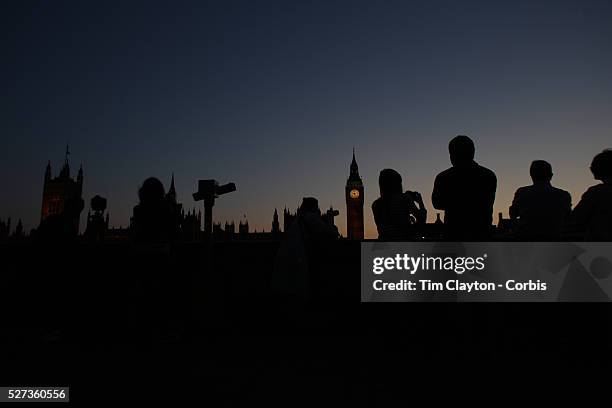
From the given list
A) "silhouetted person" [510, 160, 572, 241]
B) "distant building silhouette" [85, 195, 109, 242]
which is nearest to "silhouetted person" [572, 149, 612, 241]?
"silhouetted person" [510, 160, 572, 241]

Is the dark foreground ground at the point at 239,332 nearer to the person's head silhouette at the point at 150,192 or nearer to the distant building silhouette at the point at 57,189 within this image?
the person's head silhouette at the point at 150,192

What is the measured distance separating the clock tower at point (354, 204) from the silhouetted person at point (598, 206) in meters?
122

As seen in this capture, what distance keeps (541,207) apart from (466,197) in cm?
Answer: 137

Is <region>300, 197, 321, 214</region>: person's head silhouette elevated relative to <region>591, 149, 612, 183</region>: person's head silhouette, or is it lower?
lower

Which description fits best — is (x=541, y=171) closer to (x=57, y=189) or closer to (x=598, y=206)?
(x=598, y=206)

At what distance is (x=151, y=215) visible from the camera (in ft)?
19.6

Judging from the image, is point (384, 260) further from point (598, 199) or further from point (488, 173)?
point (598, 199)

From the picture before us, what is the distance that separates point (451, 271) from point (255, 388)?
8.27 ft

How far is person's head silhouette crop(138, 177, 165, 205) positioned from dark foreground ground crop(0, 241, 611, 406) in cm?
76

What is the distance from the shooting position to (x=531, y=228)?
17.3ft

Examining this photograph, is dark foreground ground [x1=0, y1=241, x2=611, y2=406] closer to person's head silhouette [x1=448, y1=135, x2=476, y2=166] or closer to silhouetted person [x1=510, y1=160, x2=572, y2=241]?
silhouetted person [x1=510, y1=160, x2=572, y2=241]

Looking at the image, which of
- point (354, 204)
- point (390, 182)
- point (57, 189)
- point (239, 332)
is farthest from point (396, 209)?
point (57, 189)

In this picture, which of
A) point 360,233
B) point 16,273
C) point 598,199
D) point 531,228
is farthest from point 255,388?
point 360,233

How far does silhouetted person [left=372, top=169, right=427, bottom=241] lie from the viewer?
18.5 feet
